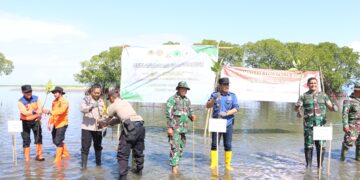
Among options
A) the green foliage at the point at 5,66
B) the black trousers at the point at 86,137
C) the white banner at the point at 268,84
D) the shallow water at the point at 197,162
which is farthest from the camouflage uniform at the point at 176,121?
the green foliage at the point at 5,66

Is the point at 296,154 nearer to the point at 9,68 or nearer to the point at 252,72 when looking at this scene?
the point at 252,72

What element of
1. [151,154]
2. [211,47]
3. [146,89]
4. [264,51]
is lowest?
[151,154]

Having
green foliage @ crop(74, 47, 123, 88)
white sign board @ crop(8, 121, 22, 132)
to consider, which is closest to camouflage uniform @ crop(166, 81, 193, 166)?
white sign board @ crop(8, 121, 22, 132)

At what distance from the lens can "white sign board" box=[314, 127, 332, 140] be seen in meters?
7.29

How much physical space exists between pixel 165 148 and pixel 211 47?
12.6 feet

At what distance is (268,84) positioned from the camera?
1343 centimetres

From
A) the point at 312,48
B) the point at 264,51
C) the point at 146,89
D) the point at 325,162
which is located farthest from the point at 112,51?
the point at 325,162

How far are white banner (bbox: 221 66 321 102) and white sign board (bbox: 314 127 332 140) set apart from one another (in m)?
5.92

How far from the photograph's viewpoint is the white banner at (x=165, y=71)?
12336 mm

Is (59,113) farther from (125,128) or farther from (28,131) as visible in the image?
(125,128)

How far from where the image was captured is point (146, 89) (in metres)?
12.6

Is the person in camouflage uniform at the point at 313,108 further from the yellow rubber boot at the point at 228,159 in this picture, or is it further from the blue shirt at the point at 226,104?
the yellow rubber boot at the point at 228,159

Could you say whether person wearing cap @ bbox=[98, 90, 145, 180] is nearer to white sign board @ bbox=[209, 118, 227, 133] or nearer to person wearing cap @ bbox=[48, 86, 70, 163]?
white sign board @ bbox=[209, 118, 227, 133]

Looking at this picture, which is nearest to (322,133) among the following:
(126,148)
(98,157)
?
(126,148)
